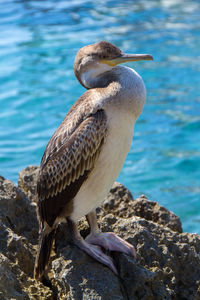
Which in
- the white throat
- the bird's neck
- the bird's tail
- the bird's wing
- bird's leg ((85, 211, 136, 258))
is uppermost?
the white throat

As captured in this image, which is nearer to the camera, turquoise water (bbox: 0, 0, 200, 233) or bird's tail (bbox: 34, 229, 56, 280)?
bird's tail (bbox: 34, 229, 56, 280)

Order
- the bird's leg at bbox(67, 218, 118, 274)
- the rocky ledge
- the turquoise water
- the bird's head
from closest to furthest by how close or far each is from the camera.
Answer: the rocky ledge → the bird's leg at bbox(67, 218, 118, 274) → the bird's head → the turquoise water

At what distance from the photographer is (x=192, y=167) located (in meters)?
8.66

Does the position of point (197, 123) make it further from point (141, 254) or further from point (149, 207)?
point (141, 254)

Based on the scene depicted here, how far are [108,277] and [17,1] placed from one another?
12.4 m

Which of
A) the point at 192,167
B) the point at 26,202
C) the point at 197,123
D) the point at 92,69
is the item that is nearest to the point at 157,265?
the point at 26,202

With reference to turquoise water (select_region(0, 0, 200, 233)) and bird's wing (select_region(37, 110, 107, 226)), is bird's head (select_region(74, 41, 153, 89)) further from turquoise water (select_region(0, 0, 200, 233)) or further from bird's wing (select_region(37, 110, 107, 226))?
turquoise water (select_region(0, 0, 200, 233))

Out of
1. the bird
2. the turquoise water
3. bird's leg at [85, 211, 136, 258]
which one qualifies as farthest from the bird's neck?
the turquoise water

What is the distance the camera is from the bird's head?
3.86 meters

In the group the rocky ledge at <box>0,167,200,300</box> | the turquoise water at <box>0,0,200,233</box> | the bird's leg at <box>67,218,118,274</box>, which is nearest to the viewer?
the rocky ledge at <box>0,167,200,300</box>

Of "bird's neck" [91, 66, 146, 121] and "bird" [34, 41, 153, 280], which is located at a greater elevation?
"bird's neck" [91, 66, 146, 121]

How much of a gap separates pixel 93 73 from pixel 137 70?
7.24 metres

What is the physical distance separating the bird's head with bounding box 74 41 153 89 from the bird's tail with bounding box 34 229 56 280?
113 cm

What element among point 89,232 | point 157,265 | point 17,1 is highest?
point 17,1
